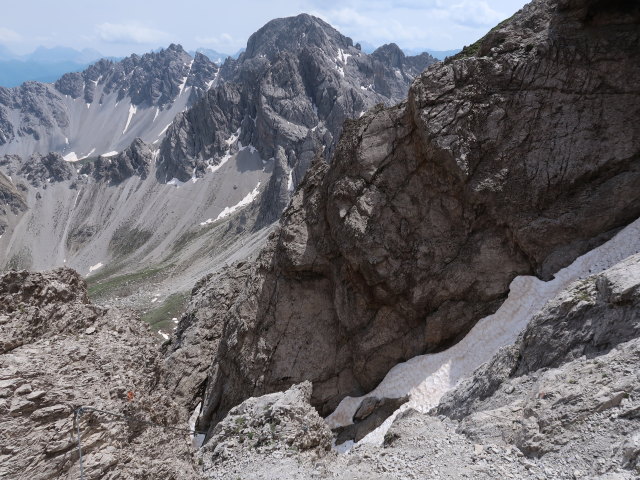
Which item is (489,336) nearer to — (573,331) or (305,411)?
(573,331)

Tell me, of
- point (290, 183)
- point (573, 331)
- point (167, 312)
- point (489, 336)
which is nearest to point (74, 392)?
point (573, 331)

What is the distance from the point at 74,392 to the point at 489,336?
65.6 ft

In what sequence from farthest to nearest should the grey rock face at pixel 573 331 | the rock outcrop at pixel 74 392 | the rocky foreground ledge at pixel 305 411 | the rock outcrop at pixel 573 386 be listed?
the grey rock face at pixel 573 331, the rock outcrop at pixel 74 392, the rocky foreground ledge at pixel 305 411, the rock outcrop at pixel 573 386

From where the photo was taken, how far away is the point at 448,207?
2625cm

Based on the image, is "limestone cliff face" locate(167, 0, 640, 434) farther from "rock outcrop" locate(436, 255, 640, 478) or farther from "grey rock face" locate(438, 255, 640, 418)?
"rock outcrop" locate(436, 255, 640, 478)

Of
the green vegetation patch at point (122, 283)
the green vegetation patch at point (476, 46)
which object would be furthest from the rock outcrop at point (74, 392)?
the green vegetation patch at point (122, 283)

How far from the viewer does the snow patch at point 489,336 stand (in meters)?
21.5

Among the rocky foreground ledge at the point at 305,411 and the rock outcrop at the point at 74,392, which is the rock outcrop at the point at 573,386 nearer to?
the rocky foreground ledge at the point at 305,411

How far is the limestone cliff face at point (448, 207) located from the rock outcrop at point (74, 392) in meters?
12.8

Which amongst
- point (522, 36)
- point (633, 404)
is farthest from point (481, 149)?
point (633, 404)

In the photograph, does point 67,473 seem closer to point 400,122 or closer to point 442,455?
point 442,455

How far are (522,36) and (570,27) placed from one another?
2.53 meters

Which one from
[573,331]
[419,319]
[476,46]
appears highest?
[476,46]

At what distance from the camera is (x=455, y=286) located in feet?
83.1
